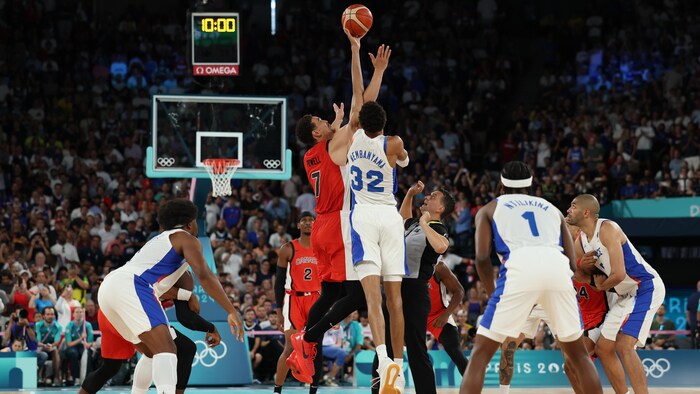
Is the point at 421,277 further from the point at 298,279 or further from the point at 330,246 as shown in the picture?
the point at 298,279

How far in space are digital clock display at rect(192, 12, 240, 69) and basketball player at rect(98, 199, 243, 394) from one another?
6.29 meters

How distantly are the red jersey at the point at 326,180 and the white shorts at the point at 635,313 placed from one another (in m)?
2.72

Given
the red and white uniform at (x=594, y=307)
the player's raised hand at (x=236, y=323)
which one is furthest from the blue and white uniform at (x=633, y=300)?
the player's raised hand at (x=236, y=323)

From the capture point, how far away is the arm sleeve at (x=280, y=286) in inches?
464

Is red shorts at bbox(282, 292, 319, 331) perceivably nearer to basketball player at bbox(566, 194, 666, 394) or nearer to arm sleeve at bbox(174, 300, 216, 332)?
arm sleeve at bbox(174, 300, 216, 332)

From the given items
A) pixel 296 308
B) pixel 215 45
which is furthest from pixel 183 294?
pixel 215 45

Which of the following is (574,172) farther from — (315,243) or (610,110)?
(315,243)

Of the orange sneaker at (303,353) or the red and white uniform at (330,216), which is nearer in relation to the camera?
the red and white uniform at (330,216)

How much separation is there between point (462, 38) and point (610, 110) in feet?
16.8

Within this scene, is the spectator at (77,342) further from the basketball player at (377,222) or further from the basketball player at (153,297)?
the basketball player at (377,222)

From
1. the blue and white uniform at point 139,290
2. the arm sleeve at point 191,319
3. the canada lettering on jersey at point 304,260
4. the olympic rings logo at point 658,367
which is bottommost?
the olympic rings logo at point 658,367

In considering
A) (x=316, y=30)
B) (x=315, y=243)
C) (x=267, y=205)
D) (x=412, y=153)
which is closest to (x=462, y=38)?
(x=316, y=30)

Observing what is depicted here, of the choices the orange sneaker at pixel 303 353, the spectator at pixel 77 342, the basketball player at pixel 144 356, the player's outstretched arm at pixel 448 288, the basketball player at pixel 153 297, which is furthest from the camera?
the spectator at pixel 77 342

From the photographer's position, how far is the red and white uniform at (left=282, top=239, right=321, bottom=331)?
12172 mm
